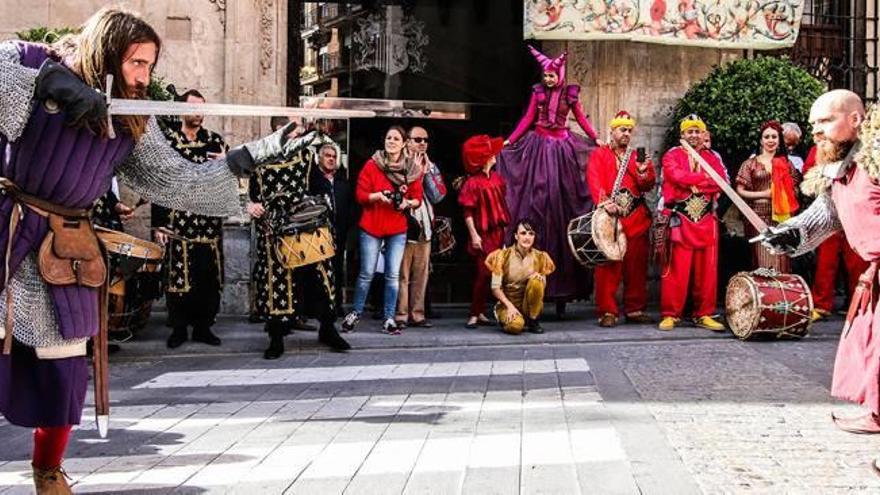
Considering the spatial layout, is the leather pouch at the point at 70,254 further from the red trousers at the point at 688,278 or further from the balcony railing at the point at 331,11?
the balcony railing at the point at 331,11

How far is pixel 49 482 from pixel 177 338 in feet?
17.8

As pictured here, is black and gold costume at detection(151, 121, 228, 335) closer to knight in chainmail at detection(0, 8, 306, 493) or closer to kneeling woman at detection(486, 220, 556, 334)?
kneeling woman at detection(486, 220, 556, 334)

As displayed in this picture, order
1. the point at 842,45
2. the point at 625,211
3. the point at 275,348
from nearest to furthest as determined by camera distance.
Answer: the point at 275,348
the point at 625,211
the point at 842,45

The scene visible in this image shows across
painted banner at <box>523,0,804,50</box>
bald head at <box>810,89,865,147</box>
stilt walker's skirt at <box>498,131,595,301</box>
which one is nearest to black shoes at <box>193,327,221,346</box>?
stilt walker's skirt at <box>498,131,595,301</box>

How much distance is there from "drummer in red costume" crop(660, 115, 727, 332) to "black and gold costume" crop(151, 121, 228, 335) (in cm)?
441

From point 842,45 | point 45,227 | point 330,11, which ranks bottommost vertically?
point 45,227

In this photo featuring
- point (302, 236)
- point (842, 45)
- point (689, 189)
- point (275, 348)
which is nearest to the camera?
point (302, 236)

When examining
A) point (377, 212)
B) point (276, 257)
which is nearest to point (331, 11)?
point (377, 212)

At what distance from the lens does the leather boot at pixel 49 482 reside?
152 inches

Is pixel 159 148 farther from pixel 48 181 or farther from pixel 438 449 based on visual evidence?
pixel 438 449

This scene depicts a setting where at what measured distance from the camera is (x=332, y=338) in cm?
895

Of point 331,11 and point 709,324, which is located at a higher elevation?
point 331,11

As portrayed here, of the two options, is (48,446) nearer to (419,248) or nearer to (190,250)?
(190,250)

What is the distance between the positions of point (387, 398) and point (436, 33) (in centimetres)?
856
